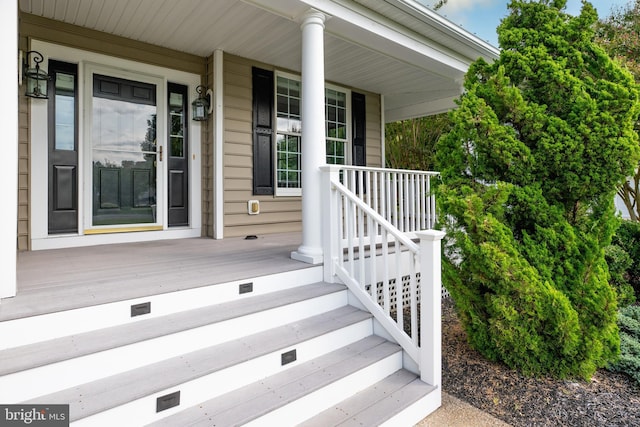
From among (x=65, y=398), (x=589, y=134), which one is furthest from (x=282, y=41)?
(x=65, y=398)

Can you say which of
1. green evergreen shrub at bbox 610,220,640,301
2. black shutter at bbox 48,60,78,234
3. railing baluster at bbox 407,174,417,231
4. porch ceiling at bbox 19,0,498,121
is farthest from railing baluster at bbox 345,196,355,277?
green evergreen shrub at bbox 610,220,640,301

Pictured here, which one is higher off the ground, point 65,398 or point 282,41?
point 282,41

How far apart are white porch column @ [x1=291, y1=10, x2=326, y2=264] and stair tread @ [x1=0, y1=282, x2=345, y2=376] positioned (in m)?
0.70

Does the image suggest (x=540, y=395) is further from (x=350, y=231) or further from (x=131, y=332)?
(x=131, y=332)

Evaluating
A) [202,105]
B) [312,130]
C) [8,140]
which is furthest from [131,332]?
[202,105]

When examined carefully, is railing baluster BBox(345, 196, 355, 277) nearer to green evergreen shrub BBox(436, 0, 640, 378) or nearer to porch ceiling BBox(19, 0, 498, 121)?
green evergreen shrub BBox(436, 0, 640, 378)

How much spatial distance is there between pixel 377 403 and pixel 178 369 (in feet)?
3.49

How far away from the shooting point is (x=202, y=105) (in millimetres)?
4477

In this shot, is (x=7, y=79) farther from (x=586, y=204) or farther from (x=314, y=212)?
(x=586, y=204)

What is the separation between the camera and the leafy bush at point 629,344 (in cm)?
248

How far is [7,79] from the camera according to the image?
1.87 meters

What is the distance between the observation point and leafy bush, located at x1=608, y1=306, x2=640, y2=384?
2.48 m

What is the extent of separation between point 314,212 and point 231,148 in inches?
81.7

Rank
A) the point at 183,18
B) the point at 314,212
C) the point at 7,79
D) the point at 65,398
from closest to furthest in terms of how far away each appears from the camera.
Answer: the point at 65,398 → the point at 7,79 → the point at 314,212 → the point at 183,18
